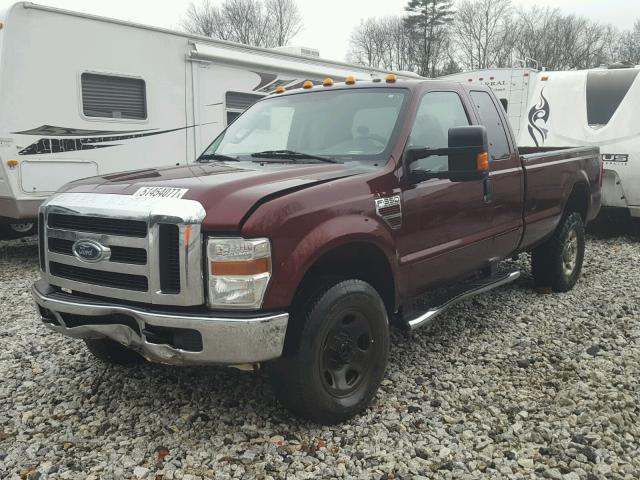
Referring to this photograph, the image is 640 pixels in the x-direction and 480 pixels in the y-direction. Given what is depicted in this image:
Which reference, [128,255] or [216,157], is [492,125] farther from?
[128,255]

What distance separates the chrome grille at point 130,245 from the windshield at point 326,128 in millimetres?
1257

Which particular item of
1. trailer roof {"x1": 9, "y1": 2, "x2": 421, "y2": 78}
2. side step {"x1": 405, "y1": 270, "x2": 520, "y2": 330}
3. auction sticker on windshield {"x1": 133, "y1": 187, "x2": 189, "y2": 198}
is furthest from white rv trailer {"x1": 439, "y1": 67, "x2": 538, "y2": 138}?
auction sticker on windshield {"x1": 133, "y1": 187, "x2": 189, "y2": 198}

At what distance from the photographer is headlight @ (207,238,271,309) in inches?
108

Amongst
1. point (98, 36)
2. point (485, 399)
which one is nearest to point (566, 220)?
point (485, 399)

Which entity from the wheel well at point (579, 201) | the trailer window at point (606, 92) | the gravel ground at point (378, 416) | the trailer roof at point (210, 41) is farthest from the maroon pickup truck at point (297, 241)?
the trailer window at point (606, 92)

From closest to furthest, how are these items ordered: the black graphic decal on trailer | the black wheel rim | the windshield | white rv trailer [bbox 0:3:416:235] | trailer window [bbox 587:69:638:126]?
1. the black wheel rim
2. the windshield
3. white rv trailer [bbox 0:3:416:235]
4. trailer window [bbox 587:69:638:126]
5. the black graphic decal on trailer

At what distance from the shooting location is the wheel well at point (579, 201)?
5.94 m

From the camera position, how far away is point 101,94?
7113 millimetres

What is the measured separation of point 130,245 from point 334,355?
121 cm

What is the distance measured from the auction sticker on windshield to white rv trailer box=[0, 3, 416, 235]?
166 inches

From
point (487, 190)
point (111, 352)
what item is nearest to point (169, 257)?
point (111, 352)

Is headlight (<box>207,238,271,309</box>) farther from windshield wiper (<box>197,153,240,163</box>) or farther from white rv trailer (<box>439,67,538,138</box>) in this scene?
white rv trailer (<box>439,67,538,138</box>)

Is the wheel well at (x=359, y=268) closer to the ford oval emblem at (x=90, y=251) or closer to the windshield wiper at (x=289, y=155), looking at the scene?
the windshield wiper at (x=289, y=155)

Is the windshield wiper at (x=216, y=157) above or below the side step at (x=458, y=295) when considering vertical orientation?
above
